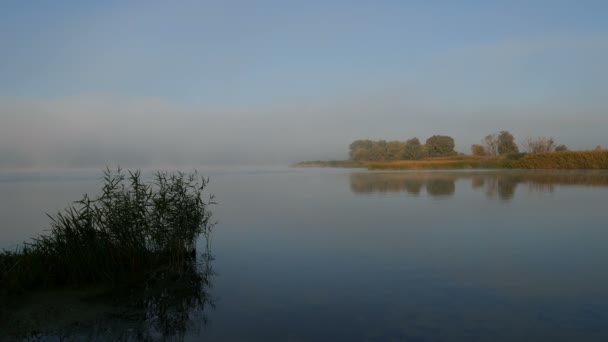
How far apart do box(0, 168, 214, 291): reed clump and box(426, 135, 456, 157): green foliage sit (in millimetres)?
75812

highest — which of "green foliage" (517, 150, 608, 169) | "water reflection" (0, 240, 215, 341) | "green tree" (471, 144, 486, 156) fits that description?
"green tree" (471, 144, 486, 156)

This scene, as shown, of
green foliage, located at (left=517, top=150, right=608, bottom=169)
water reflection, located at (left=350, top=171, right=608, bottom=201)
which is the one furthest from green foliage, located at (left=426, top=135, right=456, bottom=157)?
water reflection, located at (left=350, top=171, right=608, bottom=201)

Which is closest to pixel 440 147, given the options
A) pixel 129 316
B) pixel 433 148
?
pixel 433 148

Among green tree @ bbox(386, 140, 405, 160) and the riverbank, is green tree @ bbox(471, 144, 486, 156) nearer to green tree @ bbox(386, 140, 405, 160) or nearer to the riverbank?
the riverbank

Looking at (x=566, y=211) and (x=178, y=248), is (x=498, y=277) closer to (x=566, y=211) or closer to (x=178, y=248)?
(x=178, y=248)

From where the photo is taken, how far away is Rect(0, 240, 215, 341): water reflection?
4504 millimetres

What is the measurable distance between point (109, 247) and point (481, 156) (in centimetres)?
6300

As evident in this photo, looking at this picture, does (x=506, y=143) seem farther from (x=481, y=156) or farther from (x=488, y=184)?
(x=488, y=184)

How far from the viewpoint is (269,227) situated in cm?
1156

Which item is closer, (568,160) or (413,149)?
(568,160)

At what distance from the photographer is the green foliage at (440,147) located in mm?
79375

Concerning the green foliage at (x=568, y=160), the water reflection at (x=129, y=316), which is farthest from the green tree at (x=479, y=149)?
the water reflection at (x=129, y=316)

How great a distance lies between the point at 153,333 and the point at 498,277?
4724 mm

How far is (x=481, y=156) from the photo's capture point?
206 feet
